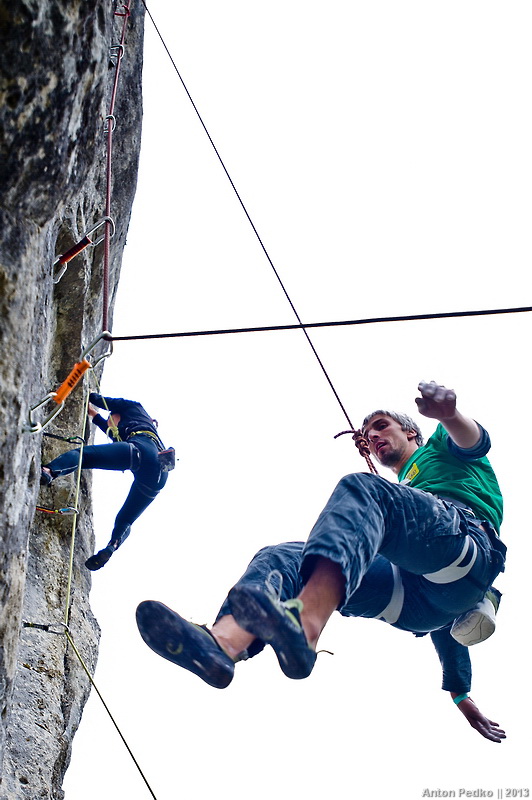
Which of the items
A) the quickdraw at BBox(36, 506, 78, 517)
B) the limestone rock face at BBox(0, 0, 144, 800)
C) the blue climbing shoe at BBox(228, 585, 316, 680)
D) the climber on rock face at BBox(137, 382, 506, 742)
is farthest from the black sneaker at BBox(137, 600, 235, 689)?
the quickdraw at BBox(36, 506, 78, 517)

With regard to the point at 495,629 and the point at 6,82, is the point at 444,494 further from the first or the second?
the point at 6,82

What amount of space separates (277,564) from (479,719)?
1461mm

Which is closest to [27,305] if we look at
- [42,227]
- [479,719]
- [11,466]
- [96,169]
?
[42,227]

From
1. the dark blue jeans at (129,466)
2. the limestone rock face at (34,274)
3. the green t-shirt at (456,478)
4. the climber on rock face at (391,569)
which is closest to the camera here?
the limestone rock face at (34,274)

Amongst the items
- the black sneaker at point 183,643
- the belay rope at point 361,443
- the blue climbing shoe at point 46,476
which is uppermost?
the belay rope at point 361,443

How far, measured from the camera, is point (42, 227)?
312 cm

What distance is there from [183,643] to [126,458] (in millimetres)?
2245

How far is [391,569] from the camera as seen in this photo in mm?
3812

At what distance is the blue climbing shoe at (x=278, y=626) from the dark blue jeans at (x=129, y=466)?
7.58 feet

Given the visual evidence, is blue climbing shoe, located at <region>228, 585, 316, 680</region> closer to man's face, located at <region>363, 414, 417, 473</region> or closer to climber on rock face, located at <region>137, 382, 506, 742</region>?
climber on rock face, located at <region>137, 382, 506, 742</region>

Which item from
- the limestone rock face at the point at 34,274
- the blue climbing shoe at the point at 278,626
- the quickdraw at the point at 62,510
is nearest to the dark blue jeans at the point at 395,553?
the blue climbing shoe at the point at 278,626

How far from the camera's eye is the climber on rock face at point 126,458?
506cm

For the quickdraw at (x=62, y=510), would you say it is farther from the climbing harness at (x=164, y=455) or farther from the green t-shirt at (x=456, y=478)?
the green t-shirt at (x=456, y=478)

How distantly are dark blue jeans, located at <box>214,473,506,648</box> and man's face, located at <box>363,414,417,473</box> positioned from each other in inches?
24.7
